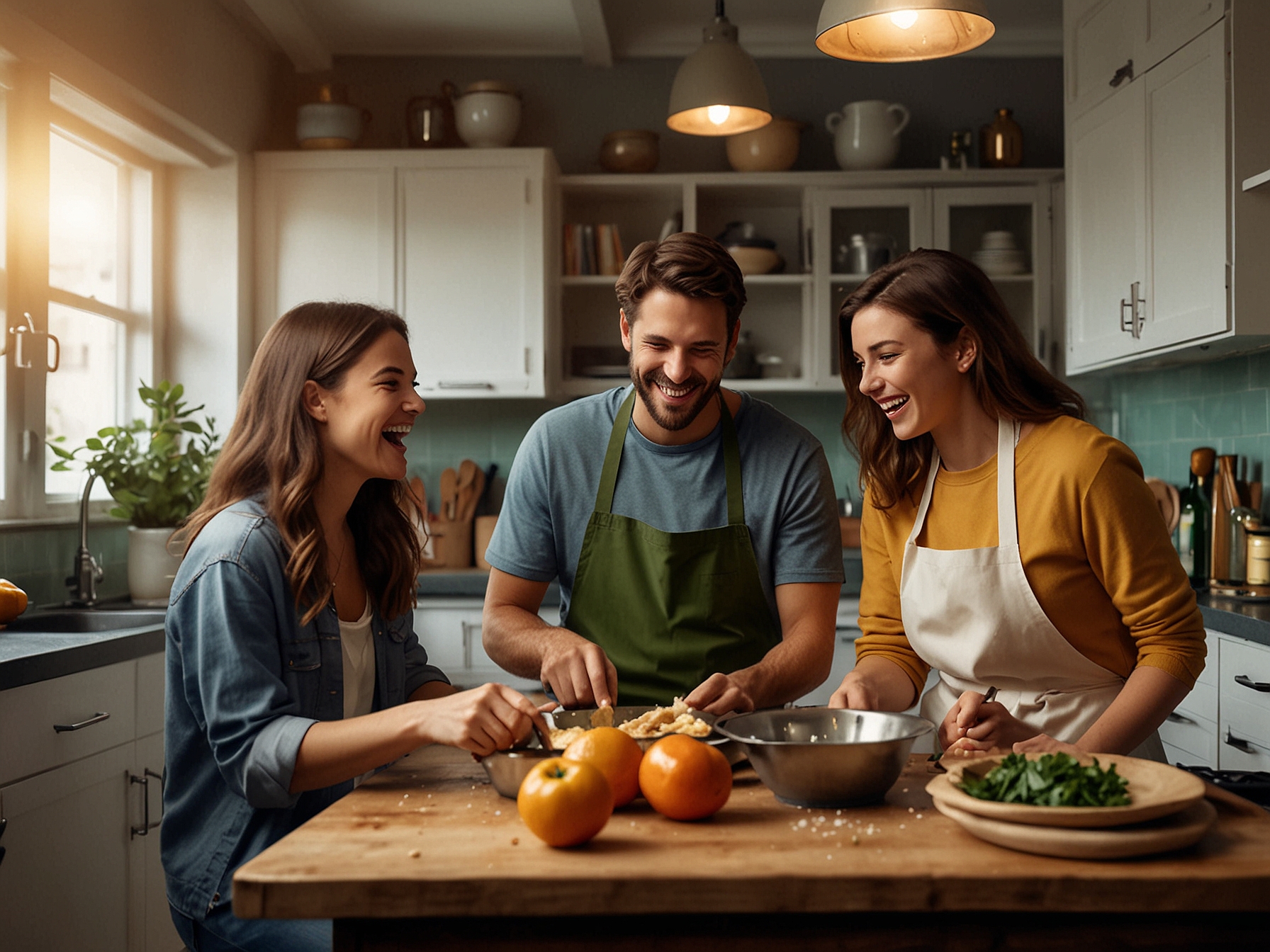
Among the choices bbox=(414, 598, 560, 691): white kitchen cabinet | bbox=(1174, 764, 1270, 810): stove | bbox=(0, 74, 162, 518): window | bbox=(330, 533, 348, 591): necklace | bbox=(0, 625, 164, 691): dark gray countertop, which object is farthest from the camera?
bbox=(414, 598, 560, 691): white kitchen cabinet

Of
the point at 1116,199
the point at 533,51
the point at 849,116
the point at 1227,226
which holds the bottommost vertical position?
the point at 1227,226

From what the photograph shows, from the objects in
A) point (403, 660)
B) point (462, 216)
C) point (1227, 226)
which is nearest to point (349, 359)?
point (403, 660)

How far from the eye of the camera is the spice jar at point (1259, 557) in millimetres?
3127

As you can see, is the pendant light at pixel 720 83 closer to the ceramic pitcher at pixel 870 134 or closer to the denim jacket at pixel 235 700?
the ceramic pitcher at pixel 870 134

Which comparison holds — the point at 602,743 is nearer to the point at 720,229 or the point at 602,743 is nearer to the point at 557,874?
the point at 557,874

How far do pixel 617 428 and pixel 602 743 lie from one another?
36.5 inches

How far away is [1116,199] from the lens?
138 inches

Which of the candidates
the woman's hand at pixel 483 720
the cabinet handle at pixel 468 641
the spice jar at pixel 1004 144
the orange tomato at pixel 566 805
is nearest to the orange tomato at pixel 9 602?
the cabinet handle at pixel 468 641

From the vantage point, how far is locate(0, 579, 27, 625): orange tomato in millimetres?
2570

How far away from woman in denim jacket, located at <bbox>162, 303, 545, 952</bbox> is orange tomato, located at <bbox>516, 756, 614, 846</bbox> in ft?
0.66

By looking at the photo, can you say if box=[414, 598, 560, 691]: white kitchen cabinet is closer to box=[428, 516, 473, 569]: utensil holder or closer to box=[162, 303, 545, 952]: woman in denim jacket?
box=[428, 516, 473, 569]: utensil holder

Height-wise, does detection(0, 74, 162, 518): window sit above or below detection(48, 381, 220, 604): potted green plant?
above

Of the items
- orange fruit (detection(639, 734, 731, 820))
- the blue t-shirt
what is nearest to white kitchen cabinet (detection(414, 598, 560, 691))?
the blue t-shirt

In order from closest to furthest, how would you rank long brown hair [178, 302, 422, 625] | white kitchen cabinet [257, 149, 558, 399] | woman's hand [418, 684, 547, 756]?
woman's hand [418, 684, 547, 756] → long brown hair [178, 302, 422, 625] → white kitchen cabinet [257, 149, 558, 399]
